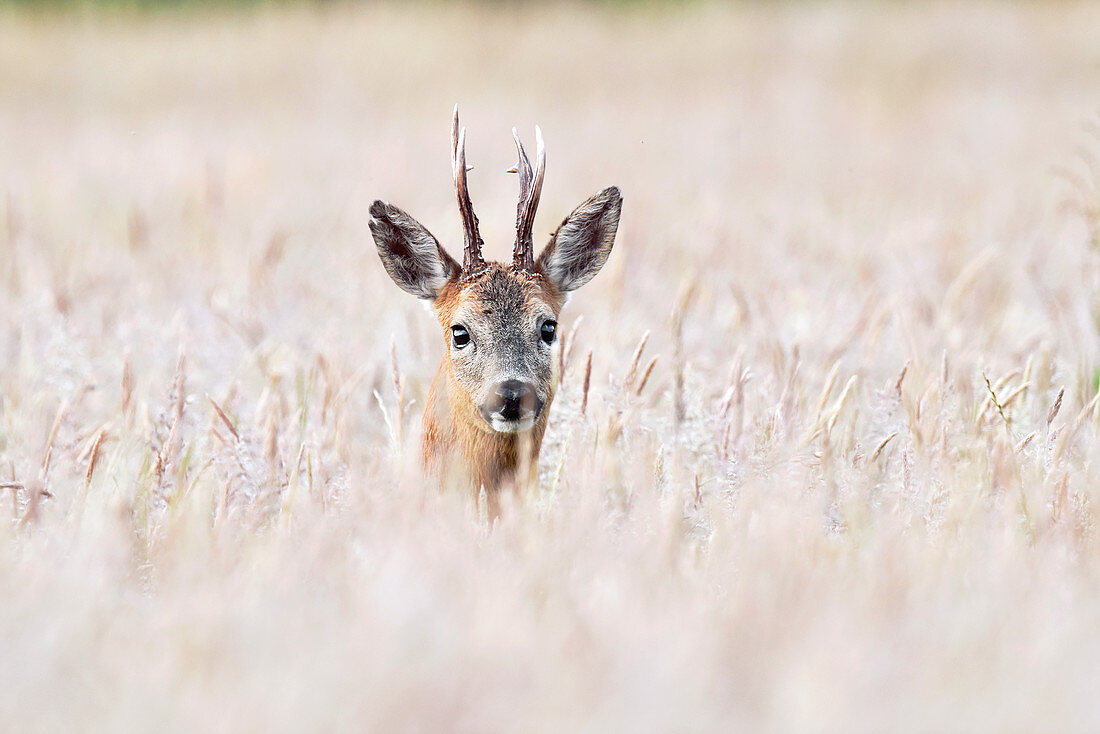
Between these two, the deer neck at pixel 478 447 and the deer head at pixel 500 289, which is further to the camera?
the deer neck at pixel 478 447

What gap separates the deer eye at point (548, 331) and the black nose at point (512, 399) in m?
0.30

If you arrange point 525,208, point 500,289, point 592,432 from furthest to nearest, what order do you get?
point 592,432 < point 500,289 < point 525,208

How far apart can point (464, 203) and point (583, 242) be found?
547 mm

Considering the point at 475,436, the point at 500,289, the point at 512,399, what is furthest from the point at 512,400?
the point at 500,289

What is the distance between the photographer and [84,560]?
251 centimetres

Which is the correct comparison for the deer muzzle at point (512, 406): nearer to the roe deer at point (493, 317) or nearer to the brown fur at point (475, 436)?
the roe deer at point (493, 317)

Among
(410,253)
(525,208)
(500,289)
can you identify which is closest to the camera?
(525,208)

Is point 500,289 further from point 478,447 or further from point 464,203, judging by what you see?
point 478,447

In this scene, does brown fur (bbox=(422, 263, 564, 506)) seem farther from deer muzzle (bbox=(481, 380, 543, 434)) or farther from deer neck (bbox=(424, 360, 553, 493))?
deer muzzle (bbox=(481, 380, 543, 434))

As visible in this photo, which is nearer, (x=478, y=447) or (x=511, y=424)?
(x=511, y=424)

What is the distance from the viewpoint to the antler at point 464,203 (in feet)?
11.3

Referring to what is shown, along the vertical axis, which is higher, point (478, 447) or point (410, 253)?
point (410, 253)

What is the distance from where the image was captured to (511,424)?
3424mm


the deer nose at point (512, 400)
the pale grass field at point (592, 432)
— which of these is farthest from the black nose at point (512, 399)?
the pale grass field at point (592, 432)
